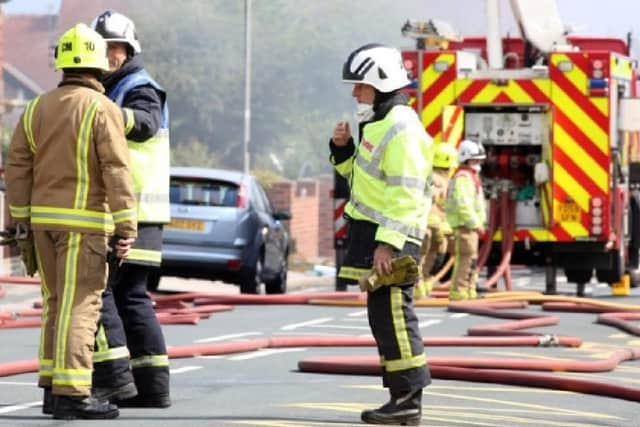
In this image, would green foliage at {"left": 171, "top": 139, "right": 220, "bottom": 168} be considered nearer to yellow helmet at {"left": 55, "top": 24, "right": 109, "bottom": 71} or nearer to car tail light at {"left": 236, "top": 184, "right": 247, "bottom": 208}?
car tail light at {"left": 236, "top": 184, "right": 247, "bottom": 208}

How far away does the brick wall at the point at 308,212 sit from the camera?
46.8 meters

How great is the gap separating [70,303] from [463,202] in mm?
11314

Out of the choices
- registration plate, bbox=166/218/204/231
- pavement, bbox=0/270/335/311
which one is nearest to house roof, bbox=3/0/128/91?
pavement, bbox=0/270/335/311

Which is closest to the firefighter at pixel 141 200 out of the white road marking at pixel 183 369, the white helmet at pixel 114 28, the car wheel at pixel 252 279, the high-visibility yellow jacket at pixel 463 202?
the white helmet at pixel 114 28

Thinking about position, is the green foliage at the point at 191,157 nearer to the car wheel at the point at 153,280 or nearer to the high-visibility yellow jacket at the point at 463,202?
the car wheel at the point at 153,280

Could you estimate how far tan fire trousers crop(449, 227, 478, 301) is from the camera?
68.3 ft

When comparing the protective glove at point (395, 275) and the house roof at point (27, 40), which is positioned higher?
the house roof at point (27, 40)

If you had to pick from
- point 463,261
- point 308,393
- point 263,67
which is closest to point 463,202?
point 463,261

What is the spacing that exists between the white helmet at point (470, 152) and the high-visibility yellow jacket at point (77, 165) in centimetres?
1171

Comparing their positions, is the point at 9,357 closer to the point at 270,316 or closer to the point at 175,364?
the point at 175,364

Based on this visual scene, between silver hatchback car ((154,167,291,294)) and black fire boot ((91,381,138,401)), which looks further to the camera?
silver hatchback car ((154,167,291,294))

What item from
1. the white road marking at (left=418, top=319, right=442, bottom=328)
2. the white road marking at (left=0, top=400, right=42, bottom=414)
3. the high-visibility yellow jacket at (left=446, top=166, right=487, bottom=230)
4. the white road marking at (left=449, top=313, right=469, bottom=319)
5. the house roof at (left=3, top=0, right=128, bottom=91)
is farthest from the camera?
the house roof at (left=3, top=0, right=128, bottom=91)

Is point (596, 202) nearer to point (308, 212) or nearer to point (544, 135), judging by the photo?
point (544, 135)

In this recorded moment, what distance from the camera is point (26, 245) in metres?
→ 9.99
